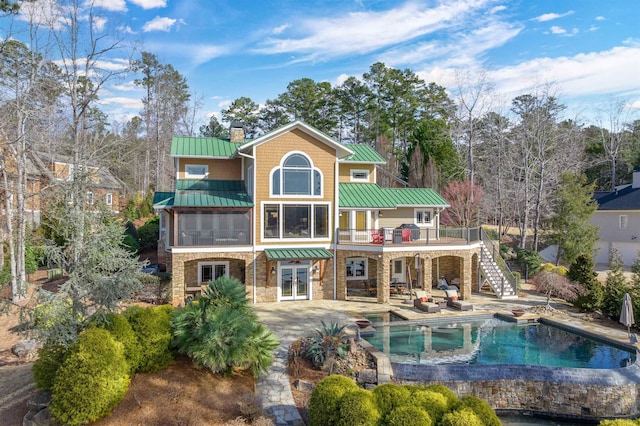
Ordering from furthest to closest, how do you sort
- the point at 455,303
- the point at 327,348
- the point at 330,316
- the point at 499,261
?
the point at 499,261
the point at 455,303
the point at 330,316
the point at 327,348

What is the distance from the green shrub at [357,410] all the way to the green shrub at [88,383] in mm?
4899

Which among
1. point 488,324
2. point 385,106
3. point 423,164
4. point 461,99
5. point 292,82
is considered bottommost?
point 488,324

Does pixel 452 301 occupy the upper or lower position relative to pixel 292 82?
lower

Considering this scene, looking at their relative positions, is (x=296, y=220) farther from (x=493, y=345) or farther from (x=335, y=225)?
(x=493, y=345)

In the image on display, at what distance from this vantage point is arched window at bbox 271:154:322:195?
65.3 feet

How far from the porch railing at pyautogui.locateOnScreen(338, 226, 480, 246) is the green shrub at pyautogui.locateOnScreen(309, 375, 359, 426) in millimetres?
11831

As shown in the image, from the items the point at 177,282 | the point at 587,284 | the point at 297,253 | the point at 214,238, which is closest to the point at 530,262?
the point at 587,284

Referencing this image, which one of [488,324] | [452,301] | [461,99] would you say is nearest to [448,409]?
[488,324]

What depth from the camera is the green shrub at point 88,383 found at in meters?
8.16

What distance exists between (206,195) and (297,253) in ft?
17.7

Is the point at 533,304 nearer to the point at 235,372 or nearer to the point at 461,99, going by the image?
the point at 235,372

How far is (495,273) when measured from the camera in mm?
22094

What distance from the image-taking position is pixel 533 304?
19.7 meters

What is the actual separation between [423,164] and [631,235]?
654 inches
